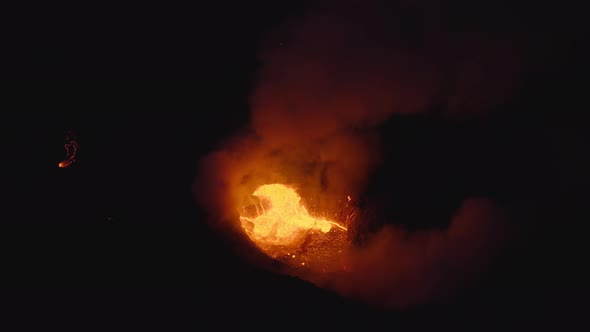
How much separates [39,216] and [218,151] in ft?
8.36

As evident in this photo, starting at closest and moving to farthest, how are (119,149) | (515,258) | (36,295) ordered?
(36,295) → (515,258) → (119,149)

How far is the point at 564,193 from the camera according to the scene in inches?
207

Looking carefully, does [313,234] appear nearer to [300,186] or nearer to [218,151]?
[300,186]

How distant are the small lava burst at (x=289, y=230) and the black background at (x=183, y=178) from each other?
762 mm

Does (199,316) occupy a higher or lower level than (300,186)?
lower

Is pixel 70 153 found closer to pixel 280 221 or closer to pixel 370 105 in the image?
pixel 280 221

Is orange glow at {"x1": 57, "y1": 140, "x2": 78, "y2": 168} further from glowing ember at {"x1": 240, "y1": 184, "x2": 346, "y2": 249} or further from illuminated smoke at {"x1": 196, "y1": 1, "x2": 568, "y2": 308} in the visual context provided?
glowing ember at {"x1": 240, "y1": 184, "x2": 346, "y2": 249}

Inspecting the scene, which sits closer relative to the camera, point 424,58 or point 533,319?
point 533,319

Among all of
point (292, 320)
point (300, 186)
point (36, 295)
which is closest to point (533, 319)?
point (292, 320)

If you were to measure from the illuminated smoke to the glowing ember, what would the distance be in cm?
23

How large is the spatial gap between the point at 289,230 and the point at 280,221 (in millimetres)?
176

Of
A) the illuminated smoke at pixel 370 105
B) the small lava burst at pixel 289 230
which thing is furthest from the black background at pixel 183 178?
the small lava burst at pixel 289 230

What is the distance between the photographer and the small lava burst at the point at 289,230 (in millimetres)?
5125

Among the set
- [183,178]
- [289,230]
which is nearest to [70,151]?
[183,178]
